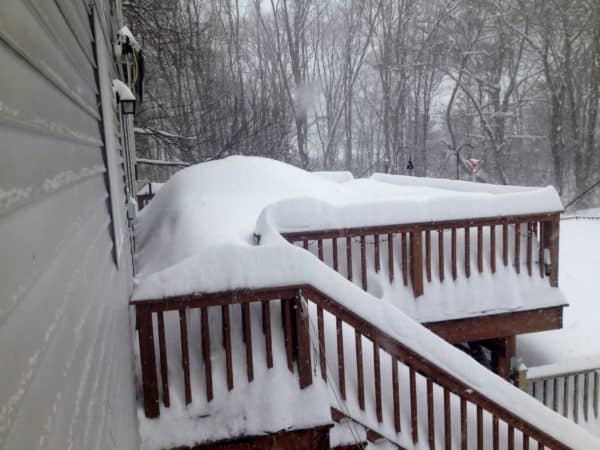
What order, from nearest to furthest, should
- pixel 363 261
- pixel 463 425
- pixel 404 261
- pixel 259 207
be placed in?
pixel 463 425
pixel 363 261
pixel 404 261
pixel 259 207

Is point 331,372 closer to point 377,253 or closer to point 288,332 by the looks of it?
point 288,332

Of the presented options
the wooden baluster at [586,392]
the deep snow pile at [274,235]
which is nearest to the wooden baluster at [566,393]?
the wooden baluster at [586,392]

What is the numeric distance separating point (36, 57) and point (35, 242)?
38cm

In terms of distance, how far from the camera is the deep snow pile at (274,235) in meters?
2.84

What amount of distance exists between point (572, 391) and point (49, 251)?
5.98m

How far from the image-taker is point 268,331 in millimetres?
2969

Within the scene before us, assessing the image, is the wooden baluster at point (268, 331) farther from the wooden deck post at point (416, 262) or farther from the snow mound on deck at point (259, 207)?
the wooden deck post at point (416, 262)

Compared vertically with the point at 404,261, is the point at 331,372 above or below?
below

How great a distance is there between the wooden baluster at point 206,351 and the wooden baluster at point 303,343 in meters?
0.54

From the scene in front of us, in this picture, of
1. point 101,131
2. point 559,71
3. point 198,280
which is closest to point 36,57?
point 101,131

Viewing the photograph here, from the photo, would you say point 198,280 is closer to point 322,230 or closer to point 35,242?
point 322,230

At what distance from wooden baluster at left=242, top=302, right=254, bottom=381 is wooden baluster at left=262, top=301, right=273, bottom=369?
99 millimetres

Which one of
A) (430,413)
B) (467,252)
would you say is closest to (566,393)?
(467,252)

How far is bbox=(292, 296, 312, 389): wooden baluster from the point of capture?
2918 millimetres
